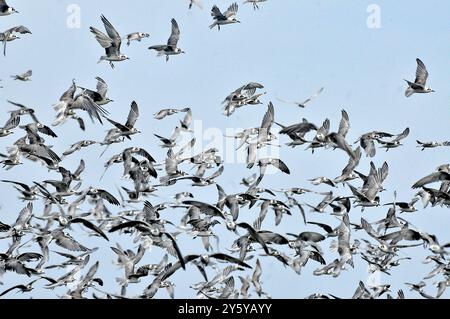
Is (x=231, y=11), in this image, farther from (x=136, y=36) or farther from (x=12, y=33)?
(x=12, y=33)

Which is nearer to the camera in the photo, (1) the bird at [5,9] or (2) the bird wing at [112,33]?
(2) the bird wing at [112,33]

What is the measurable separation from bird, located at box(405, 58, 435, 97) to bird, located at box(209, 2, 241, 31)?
261 inches

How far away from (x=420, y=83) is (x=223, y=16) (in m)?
7.42

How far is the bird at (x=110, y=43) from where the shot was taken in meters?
44.2

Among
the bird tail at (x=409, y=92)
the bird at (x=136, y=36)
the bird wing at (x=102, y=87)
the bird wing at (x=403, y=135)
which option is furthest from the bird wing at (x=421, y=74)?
the bird wing at (x=102, y=87)

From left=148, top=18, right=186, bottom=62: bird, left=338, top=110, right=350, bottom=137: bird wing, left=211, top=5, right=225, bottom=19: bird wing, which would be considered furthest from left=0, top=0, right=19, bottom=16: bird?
left=338, top=110, right=350, bottom=137: bird wing

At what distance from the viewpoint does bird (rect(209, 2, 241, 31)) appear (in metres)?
47.0

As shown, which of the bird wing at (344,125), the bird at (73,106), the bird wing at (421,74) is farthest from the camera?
the bird wing at (421,74)

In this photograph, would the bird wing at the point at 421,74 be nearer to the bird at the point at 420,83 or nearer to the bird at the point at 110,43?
the bird at the point at 420,83

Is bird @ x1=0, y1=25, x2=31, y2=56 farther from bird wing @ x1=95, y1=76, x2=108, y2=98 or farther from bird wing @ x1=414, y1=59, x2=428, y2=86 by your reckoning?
bird wing @ x1=414, y1=59, x2=428, y2=86

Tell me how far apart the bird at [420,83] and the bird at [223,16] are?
6632 millimetres
